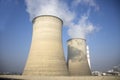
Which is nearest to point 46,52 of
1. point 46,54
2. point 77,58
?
Answer: point 46,54

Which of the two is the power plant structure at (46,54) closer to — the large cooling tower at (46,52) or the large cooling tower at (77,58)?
the large cooling tower at (46,52)

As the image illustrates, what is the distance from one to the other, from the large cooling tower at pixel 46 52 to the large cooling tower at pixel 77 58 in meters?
4.50

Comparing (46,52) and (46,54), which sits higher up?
(46,52)

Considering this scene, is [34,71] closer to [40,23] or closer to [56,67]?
[56,67]

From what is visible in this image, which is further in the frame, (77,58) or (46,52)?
(77,58)

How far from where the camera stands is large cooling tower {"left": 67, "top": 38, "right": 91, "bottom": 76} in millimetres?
14786

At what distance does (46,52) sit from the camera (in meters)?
9.91

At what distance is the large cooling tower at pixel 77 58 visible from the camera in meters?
14.8

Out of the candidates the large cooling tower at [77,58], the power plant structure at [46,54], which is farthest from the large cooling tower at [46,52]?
the large cooling tower at [77,58]

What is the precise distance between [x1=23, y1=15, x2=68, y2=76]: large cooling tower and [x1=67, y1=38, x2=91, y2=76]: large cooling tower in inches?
177

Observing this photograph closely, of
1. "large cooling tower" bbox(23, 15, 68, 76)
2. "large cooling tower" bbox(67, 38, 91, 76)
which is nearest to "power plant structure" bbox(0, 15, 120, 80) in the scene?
"large cooling tower" bbox(23, 15, 68, 76)

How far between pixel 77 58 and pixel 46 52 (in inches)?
243

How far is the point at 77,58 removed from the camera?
1521 cm

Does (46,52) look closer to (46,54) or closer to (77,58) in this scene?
(46,54)
